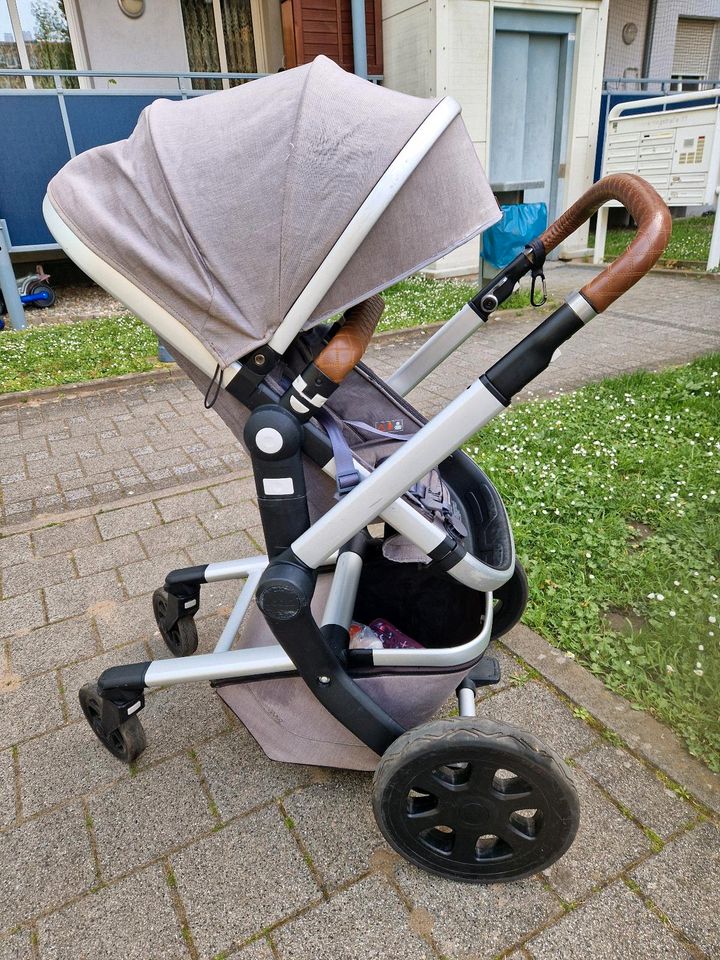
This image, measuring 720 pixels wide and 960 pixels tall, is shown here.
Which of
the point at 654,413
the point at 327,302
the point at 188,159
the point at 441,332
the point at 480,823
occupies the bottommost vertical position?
the point at 654,413

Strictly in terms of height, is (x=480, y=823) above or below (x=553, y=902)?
above

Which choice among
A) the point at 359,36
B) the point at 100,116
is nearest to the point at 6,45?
the point at 100,116

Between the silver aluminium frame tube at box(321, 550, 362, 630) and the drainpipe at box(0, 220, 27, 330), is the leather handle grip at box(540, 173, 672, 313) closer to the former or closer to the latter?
the silver aluminium frame tube at box(321, 550, 362, 630)

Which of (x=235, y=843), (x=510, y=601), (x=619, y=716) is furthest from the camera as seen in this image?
(x=510, y=601)

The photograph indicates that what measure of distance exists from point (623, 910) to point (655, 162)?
10.1 meters

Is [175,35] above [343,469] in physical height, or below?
above

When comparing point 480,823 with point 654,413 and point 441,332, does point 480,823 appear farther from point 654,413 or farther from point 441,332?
point 654,413

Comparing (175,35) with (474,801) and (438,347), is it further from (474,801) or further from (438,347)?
(474,801)

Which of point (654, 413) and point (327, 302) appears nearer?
point (327, 302)

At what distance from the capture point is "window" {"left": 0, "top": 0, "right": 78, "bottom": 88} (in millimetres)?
10438

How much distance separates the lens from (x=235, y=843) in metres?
2.01

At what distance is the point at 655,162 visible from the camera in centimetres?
945

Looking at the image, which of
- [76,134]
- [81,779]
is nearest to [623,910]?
[81,779]

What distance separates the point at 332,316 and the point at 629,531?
7.67ft
